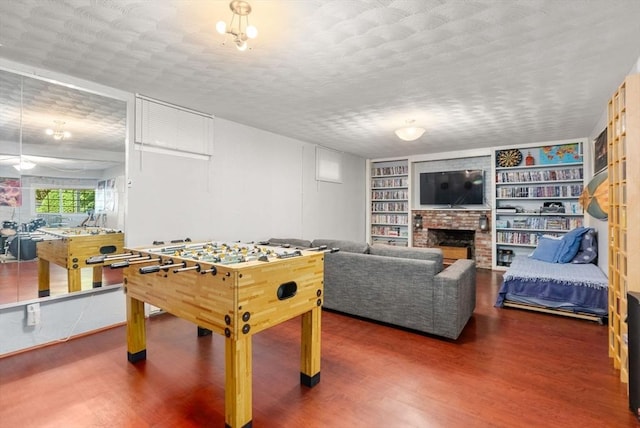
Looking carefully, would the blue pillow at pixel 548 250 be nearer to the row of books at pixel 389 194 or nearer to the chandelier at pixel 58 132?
the row of books at pixel 389 194

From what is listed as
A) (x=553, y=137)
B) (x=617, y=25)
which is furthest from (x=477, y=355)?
(x=553, y=137)

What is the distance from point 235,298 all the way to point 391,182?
6.28 m

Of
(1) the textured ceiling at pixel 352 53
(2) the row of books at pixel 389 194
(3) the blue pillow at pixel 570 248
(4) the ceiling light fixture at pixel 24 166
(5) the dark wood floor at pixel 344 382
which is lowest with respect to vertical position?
(5) the dark wood floor at pixel 344 382

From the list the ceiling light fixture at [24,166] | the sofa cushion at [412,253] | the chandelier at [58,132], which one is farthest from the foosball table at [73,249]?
the sofa cushion at [412,253]

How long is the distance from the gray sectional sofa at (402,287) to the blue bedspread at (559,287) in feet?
2.29

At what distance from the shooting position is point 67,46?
94.0 inches

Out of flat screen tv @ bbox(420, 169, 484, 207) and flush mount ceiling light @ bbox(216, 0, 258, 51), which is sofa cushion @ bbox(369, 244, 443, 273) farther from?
flat screen tv @ bbox(420, 169, 484, 207)

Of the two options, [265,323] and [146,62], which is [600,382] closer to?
[265,323]

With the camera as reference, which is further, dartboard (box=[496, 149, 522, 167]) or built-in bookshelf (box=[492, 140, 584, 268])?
dartboard (box=[496, 149, 522, 167])

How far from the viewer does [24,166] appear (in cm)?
269

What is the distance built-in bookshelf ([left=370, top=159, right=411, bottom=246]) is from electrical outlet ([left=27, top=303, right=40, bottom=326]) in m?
6.16

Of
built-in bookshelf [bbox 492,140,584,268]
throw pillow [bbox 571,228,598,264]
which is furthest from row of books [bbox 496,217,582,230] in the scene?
throw pillow [bbox 571,228,598,264]

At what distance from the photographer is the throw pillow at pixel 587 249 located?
4254 mm

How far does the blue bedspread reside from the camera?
3332mm
